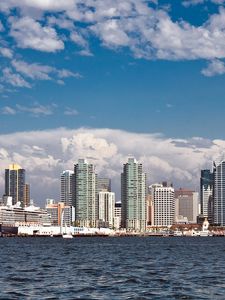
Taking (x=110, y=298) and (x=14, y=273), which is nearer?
(x=110, y=298)

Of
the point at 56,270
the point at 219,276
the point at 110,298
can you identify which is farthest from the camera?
the point at 56,270

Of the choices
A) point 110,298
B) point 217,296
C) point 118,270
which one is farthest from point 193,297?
point 118,270

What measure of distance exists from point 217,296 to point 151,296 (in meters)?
4.59

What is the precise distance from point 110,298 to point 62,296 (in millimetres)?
3493

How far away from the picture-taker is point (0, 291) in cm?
5162

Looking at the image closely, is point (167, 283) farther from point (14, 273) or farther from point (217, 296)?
point (14, 273)

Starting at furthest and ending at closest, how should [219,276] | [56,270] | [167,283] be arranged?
[56,270] < [219,276] < [167,283]

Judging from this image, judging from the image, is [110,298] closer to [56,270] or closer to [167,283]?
[167,283]

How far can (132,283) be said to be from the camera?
190 feet

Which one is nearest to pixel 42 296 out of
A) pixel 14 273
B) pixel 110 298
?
pixel 110 298

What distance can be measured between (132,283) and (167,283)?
288 centimetres

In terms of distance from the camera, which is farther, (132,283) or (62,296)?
(132,283)

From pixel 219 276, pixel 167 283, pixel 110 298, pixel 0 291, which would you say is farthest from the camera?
pixel 219 276

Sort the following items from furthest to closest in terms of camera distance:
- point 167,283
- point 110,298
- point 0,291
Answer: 1. point 167,283
2. point 0,291
3. point 110,298
